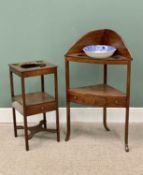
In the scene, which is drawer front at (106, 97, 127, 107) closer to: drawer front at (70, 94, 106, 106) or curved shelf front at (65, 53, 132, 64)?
drawer front at (70, 94, 106, 106)

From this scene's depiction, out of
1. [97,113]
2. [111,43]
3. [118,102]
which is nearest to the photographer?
[118,102]

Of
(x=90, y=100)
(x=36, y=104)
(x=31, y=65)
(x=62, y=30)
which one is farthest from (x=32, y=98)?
(x=62, y=30)

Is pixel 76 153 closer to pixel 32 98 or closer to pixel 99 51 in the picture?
pixel 32 98

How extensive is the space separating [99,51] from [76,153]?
2.61 feet

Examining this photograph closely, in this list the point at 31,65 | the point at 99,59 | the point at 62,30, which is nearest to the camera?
the point at 99,59

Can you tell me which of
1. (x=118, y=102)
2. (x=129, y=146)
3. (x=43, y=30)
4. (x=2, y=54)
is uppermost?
(x=43, y=30)

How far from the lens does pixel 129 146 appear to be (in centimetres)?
237

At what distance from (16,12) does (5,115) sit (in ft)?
3.17

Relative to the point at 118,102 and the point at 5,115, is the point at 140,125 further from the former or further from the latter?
the point at 5,115

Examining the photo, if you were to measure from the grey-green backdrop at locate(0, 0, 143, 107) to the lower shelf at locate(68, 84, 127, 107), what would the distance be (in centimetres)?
41

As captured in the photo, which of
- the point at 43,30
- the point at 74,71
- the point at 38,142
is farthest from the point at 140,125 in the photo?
the point at 43,30

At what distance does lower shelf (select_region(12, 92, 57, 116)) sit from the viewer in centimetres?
227

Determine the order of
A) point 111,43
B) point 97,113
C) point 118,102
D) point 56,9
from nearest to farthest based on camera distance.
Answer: point 118,102, point 111,43, point 56,9, point 97,113

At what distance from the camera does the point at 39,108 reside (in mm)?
2307
